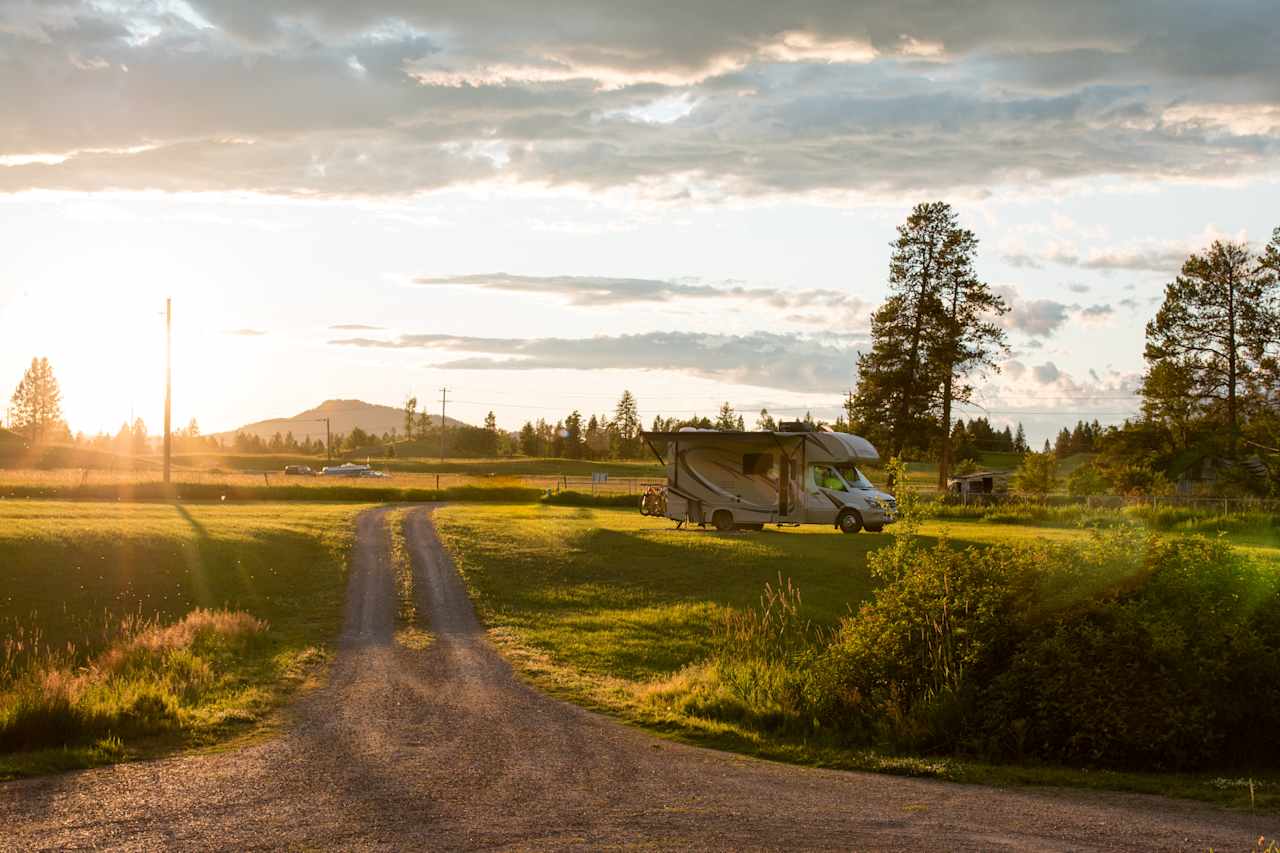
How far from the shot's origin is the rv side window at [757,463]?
1331 inches

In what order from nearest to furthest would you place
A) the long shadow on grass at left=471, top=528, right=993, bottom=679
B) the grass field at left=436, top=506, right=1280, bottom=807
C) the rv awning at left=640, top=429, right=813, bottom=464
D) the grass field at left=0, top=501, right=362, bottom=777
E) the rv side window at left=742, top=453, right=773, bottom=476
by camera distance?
the grass field at left=436, top=506, right=1280, bottom=807
the grass field at left=0, top=501, right=362, bottom=777
the long shadow on grass at left=471, top=528, right=993, bottom=679
the rv awning at left=640, top=429, right=813, bottom=464
the rv side window at left=742, top=453, right=773, bottom=476

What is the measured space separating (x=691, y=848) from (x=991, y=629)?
612 centimetres

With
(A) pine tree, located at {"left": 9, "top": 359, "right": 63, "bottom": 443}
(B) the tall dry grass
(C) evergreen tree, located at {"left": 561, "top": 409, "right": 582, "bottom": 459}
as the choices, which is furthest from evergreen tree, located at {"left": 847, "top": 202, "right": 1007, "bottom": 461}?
(A) pine tree, located at {"left": 9, "top": 359, "right": 63, "bottom": 443}

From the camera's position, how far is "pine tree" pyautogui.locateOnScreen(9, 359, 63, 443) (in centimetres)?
15488

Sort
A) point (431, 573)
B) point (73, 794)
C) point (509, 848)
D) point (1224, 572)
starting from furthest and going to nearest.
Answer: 1. point (431, 573)
2. point (1224, 572)
3. point (73, 794)
4. point (509, 848)

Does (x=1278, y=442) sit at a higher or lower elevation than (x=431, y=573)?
higher

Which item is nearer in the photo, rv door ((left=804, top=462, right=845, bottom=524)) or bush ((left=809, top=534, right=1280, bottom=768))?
bush ((left=809, top=534, right=1280, bottom=768))

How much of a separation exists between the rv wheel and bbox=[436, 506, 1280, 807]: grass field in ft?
1.92

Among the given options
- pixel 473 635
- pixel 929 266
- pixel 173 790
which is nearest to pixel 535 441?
pixel 929 266

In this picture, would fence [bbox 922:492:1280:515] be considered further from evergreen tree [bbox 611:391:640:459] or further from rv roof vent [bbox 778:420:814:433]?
evergreen tree [bbox 611:391:640:459]

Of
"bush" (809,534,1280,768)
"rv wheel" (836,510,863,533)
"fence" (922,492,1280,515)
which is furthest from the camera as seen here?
"fence" (922,492,1280,515)

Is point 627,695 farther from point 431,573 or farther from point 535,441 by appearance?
point 535,441

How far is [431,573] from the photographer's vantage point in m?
27.2

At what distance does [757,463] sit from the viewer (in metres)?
33.9
